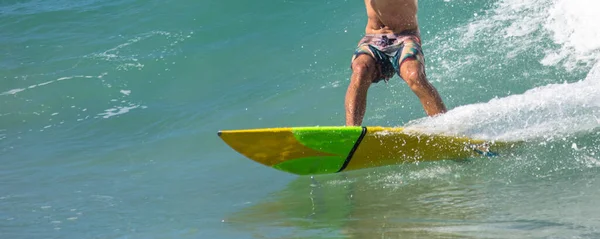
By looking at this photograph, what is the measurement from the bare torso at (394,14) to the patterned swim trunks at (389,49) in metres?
0.06

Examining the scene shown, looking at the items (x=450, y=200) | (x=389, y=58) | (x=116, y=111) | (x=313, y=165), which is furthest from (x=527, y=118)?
(x=116, y=111)

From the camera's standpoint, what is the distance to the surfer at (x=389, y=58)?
216 inches

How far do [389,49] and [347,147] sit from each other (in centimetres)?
96

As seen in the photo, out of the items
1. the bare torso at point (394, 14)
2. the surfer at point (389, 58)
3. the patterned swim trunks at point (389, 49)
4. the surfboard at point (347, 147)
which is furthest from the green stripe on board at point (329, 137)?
the bare torso at point (394, 14)

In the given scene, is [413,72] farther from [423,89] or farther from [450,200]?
[450,200]

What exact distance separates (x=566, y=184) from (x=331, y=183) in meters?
1.60

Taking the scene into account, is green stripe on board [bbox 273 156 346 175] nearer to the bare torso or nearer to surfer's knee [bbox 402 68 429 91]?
surfer's knee [bbox 402 68 429 91]

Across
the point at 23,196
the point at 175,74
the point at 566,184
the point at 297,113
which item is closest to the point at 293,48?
the point at 175,74

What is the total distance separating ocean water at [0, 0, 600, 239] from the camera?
453 centimetres

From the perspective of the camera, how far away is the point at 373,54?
18.9 ft

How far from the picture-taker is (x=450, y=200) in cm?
450

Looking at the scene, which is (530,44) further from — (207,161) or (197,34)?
(197,34)

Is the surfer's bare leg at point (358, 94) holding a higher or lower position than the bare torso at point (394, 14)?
lower

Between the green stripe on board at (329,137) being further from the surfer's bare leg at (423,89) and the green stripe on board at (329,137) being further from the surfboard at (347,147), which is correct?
the surfer's bare leg at (423,89)
